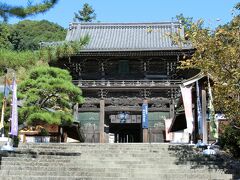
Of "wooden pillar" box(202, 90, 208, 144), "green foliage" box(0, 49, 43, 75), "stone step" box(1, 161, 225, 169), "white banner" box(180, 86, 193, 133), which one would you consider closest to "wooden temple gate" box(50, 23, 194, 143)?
"wooden pillar" box(202, 90, 208, 144)

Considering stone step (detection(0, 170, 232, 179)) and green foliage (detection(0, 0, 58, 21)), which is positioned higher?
green foliage (detection(0, 0, 58, 21))

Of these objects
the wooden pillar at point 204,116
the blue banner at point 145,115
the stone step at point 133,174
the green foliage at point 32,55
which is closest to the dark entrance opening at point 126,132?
the blue banner at point 145,115

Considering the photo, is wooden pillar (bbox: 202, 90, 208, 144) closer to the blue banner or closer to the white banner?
the white banner

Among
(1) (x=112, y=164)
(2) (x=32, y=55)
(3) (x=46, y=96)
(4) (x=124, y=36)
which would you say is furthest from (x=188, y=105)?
(4) (x=124, y=36)

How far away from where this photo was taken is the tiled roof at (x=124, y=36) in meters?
26.4

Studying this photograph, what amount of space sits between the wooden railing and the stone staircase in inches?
405

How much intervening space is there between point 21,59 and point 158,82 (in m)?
15.5

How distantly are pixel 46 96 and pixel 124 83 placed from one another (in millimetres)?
11473

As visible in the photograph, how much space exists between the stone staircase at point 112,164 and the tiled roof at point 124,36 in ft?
38.0

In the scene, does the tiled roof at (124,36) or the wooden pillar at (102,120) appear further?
the tiled roof at (124,36)

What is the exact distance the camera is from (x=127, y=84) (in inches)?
1024

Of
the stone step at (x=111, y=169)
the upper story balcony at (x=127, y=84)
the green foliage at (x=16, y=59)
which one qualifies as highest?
the upper story balcony at (x=127, y=84)

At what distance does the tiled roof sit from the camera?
86.7 feet

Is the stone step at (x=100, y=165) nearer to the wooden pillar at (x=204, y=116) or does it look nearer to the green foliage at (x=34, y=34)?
the wooden pillar at (x=204, y=116)
